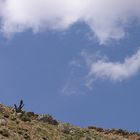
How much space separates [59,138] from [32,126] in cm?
377

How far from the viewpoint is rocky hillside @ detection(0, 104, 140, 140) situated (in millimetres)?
64188

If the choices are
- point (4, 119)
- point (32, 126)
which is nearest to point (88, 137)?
point (32, 126)

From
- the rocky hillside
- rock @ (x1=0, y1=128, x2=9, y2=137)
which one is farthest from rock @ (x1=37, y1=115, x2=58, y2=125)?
rock @ (x1=0, y1=128, x2=9, y2=137)

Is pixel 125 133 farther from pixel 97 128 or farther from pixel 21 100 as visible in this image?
pixel 21 100

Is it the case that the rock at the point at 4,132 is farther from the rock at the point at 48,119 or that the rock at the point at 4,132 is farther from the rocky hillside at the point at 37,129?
the rock at the point at 48,119

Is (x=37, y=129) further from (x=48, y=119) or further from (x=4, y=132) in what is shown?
(x=48, y=119)

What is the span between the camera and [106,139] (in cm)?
7894

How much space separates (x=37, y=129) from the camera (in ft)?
227

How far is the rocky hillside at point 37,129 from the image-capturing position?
64.2 meters

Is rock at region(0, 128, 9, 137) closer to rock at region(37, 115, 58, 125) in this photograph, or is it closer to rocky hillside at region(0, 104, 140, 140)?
rocky hillside at region(0, 104, 140, 140)

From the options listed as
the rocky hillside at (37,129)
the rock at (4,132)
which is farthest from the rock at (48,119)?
the rock at (4,132)

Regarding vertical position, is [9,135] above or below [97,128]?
below

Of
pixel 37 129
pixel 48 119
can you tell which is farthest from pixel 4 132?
pixel 48 119

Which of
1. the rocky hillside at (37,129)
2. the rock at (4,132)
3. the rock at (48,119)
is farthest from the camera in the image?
the rock at (48,119)
